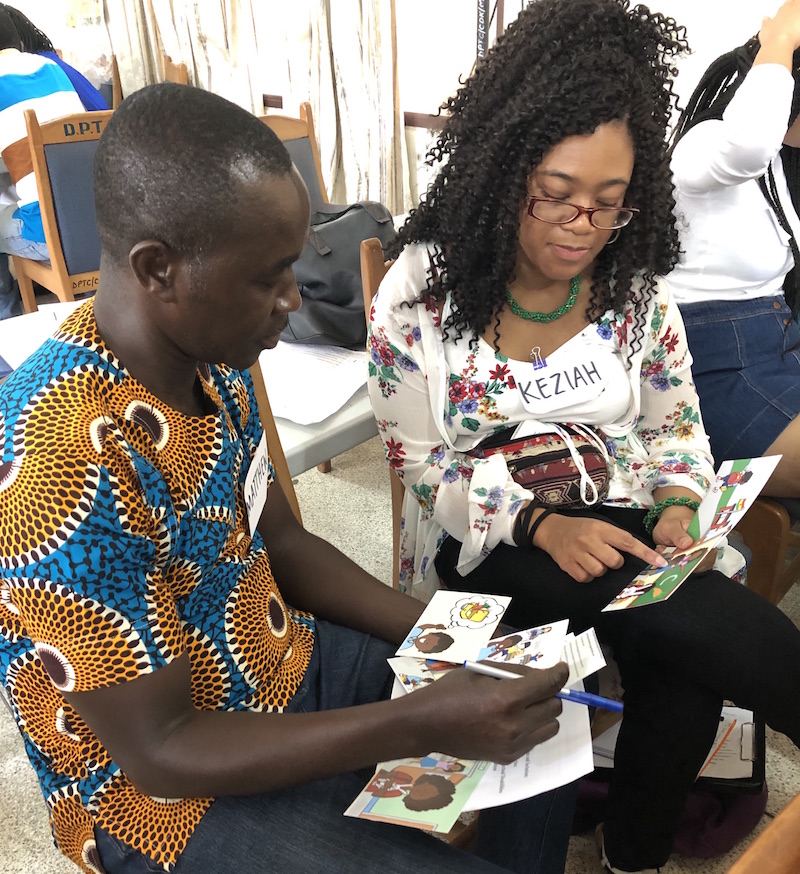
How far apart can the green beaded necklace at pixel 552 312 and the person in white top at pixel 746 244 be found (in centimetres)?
50

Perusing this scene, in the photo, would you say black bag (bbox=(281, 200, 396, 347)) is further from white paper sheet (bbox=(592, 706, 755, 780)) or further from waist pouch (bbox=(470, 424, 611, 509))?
white paper sheet (bbox=(592, 706, 755, 780))

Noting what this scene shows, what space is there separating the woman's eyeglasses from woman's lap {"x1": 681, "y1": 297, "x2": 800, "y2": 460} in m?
0.63

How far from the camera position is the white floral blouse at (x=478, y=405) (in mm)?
1393

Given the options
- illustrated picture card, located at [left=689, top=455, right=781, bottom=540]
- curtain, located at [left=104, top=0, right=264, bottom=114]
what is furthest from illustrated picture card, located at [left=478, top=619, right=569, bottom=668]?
curtain, located at [left=104, top=0, right=264, bottom=114]

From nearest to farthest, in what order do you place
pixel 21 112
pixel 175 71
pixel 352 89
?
pixel 21 112, pixel 352 89, pixel 175 71

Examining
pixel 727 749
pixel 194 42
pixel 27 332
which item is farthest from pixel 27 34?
pixel 727 749

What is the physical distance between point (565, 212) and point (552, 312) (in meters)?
0.20

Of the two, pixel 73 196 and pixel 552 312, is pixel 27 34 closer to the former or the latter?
pixel 73 196

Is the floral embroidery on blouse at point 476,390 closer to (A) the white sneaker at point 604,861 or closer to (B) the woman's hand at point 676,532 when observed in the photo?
(B) the woman's hand at point 676,532

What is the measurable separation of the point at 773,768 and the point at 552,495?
848 millimetres

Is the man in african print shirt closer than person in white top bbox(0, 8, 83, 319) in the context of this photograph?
Yes

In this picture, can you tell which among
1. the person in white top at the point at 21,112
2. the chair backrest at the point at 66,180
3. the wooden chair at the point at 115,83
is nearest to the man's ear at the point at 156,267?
the chair backrest at the point at 66,180

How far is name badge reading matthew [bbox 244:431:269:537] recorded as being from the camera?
0.99 meters

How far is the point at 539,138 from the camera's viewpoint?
128 centimetres
